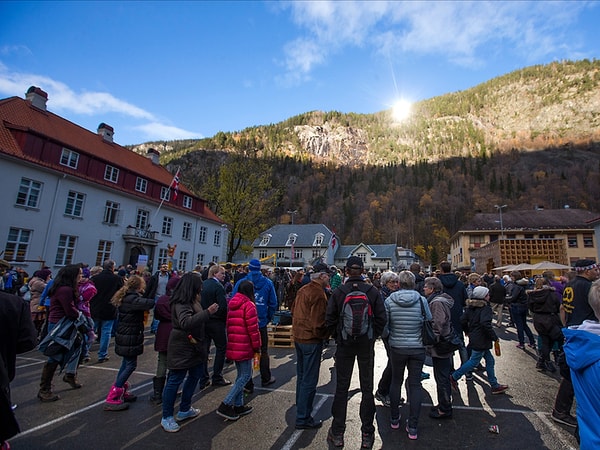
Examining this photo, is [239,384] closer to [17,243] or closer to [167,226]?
[17,243]

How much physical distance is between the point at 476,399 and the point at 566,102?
9112 inches

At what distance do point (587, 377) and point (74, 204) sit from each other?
24979 mm

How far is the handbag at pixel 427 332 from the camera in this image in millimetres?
4124

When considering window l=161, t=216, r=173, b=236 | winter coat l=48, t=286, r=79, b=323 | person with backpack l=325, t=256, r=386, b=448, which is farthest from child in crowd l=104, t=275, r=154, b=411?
window l=161, t=216, r=173, b=236

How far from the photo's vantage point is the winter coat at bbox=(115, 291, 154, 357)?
15.7 ft

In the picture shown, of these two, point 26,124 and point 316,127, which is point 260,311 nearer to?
point 26,124

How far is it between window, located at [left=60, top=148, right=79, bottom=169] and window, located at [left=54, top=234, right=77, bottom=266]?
4.83 meters

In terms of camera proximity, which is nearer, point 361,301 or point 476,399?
point 361,301

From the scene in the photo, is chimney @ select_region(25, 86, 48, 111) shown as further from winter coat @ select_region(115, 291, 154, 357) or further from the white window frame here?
winter coat @ select_region(115, 291, 154, 357)

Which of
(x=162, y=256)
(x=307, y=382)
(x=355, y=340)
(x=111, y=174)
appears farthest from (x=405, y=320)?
(x=162, y=256)

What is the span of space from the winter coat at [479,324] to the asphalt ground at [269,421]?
949 millimetres

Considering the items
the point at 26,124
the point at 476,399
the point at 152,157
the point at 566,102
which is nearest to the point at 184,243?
the point at 152,157

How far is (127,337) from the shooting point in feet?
15.8

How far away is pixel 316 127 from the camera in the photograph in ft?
614
